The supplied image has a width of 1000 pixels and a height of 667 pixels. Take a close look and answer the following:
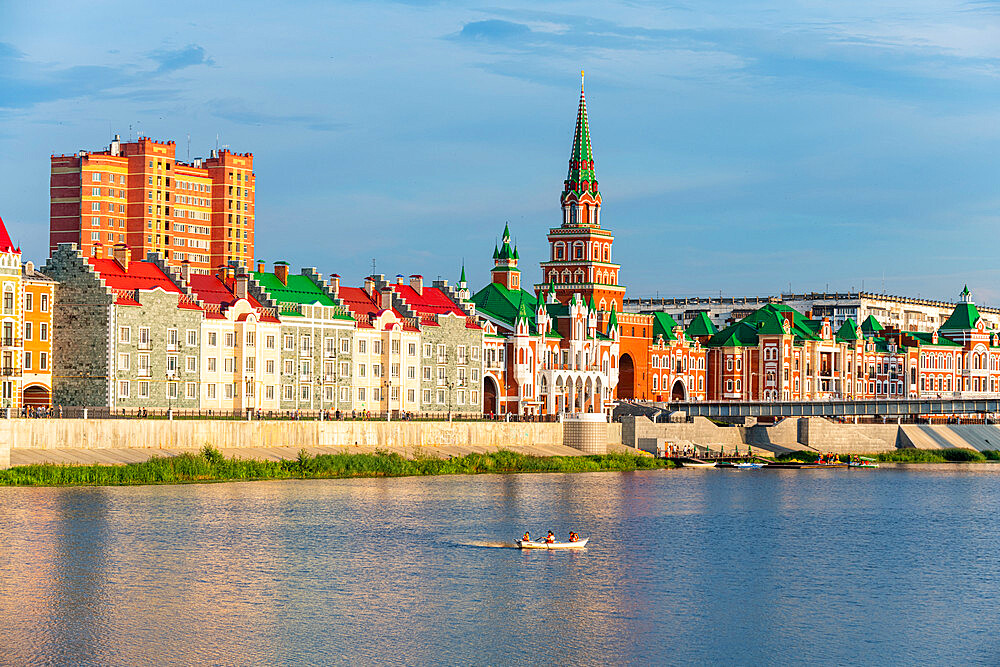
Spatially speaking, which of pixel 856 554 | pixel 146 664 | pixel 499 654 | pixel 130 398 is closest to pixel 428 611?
pixel 499 654

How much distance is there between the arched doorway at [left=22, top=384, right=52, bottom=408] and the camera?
415 feet

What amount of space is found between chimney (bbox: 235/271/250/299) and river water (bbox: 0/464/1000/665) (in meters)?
35.9

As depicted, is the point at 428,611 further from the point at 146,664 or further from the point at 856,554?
the point at 856,554

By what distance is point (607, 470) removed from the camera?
146m

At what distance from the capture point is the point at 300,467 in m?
120

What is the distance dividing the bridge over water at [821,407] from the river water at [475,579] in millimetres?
57686

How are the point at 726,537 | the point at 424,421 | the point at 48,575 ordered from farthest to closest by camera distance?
the point at 424,421
the point at 726,537
the point at 48,575

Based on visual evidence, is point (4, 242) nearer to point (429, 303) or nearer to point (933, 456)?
point (429, 303)

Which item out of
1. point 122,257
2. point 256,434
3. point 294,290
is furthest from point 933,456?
point 122,257

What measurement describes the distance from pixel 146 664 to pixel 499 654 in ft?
39.3

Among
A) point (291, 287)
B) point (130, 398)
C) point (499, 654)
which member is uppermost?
point (291, 287)

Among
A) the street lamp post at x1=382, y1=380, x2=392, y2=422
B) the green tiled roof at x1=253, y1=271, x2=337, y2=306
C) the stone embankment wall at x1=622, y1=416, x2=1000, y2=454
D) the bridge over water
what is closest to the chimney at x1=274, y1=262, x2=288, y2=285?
the green tiled roof at x1=253, y1=271, x2=337, y2=306

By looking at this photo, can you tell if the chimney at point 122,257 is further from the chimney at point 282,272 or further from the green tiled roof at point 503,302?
the green tiled roof at point 503,302

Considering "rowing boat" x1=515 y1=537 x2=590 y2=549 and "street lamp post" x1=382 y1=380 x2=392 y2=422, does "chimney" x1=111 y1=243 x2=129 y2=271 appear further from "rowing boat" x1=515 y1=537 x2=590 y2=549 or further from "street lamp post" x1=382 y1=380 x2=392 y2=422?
"rowing boat" x1=515 y1=537 x2=590 y2=549
